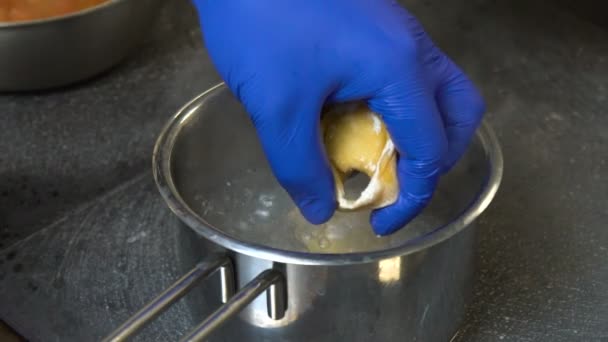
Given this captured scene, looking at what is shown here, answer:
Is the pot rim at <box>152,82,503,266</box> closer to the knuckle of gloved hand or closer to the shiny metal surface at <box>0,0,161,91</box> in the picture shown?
the knuckle of gloved hand

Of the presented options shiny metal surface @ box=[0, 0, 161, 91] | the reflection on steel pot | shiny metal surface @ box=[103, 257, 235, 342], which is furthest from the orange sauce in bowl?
shiny metal surface @ box=[103, 257, 235, 342]

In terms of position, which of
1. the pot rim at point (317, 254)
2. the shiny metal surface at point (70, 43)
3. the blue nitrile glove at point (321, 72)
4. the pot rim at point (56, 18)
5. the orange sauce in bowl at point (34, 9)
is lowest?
the shiny metal surface at point (70, 43)

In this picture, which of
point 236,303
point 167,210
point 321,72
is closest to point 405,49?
point 321,72

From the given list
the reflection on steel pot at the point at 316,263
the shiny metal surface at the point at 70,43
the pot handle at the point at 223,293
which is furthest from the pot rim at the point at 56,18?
the pot handle at the point at 223,293

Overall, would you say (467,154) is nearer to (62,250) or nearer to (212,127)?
(212,127)

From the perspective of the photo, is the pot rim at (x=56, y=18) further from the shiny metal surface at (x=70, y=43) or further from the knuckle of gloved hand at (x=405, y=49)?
the knuckle of gloved hand at (x=405, y=49)
